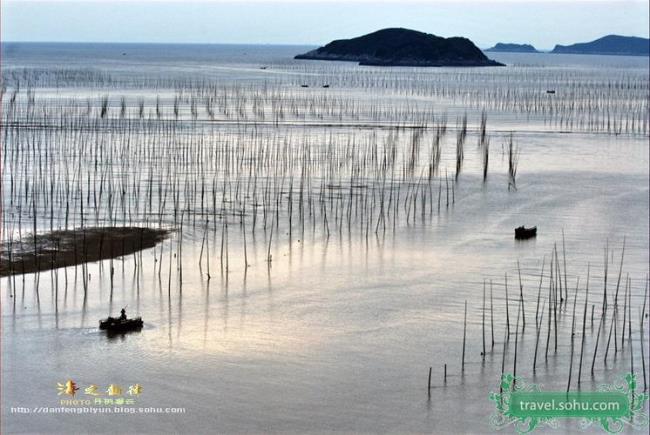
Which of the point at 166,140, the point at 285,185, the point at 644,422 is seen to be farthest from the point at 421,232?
the point at 166,140

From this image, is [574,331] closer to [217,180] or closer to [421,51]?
[217,180]

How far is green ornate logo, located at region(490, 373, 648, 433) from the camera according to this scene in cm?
645

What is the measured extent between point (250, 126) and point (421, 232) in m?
11.2

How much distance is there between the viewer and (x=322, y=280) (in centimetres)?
969

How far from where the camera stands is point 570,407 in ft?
21.7

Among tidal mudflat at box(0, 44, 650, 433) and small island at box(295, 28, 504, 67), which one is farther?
small island at box(295, 28, 504, 67)

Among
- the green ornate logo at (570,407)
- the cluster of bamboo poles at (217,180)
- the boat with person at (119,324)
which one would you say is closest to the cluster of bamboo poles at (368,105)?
the cluster of bamboo poles at (217,180)

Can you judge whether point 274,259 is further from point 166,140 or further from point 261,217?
point 166,140

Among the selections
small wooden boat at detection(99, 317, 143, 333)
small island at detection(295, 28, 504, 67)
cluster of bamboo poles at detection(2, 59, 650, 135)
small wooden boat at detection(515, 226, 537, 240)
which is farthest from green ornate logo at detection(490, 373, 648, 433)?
small island at detection(295, 28, 504, 67)

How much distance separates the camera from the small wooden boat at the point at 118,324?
7.86 m

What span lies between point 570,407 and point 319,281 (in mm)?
3519

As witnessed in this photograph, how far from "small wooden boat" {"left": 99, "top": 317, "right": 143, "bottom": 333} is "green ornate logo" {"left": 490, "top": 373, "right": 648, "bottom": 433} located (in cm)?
290

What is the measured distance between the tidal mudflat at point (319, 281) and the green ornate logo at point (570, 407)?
12cm

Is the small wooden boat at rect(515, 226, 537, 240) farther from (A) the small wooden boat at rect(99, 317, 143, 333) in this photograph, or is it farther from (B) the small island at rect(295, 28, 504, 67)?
(B) the small island at rect(295, 28, 504, 67)
